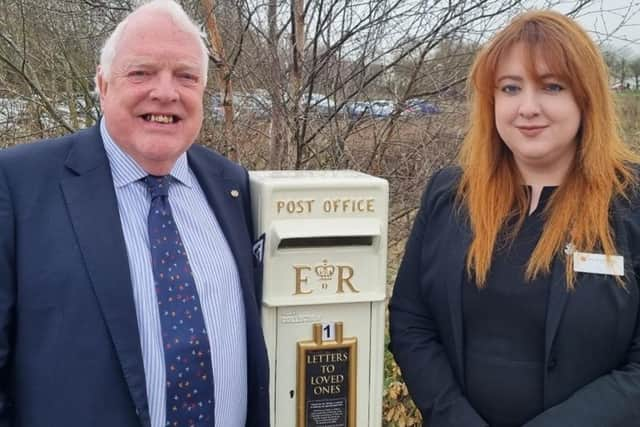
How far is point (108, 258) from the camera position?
1654 millimetres

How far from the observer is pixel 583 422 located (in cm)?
170

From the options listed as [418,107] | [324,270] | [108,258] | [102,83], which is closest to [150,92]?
[102,83]

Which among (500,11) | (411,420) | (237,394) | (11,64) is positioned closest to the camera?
(237,394)

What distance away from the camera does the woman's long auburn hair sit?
1770mm

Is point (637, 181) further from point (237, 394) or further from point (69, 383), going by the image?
point (69, 383)

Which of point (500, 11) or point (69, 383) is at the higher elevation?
point (500, 11)

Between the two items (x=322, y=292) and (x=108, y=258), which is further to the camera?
(x=322, y=292)

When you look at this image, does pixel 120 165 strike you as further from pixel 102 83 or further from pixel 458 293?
pixel 458 293

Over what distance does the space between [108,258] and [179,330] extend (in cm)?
26

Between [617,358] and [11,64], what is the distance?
420 cm

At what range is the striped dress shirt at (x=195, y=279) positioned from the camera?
5.58 feet

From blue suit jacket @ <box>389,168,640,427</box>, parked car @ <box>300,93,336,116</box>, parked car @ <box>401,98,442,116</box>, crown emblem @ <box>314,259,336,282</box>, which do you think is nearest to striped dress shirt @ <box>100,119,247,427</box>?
crown emblem @ <box>314,259,336,282</box>

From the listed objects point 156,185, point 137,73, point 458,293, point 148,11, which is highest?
point 148,11

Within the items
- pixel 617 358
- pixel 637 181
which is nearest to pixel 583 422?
pixel 617 358
